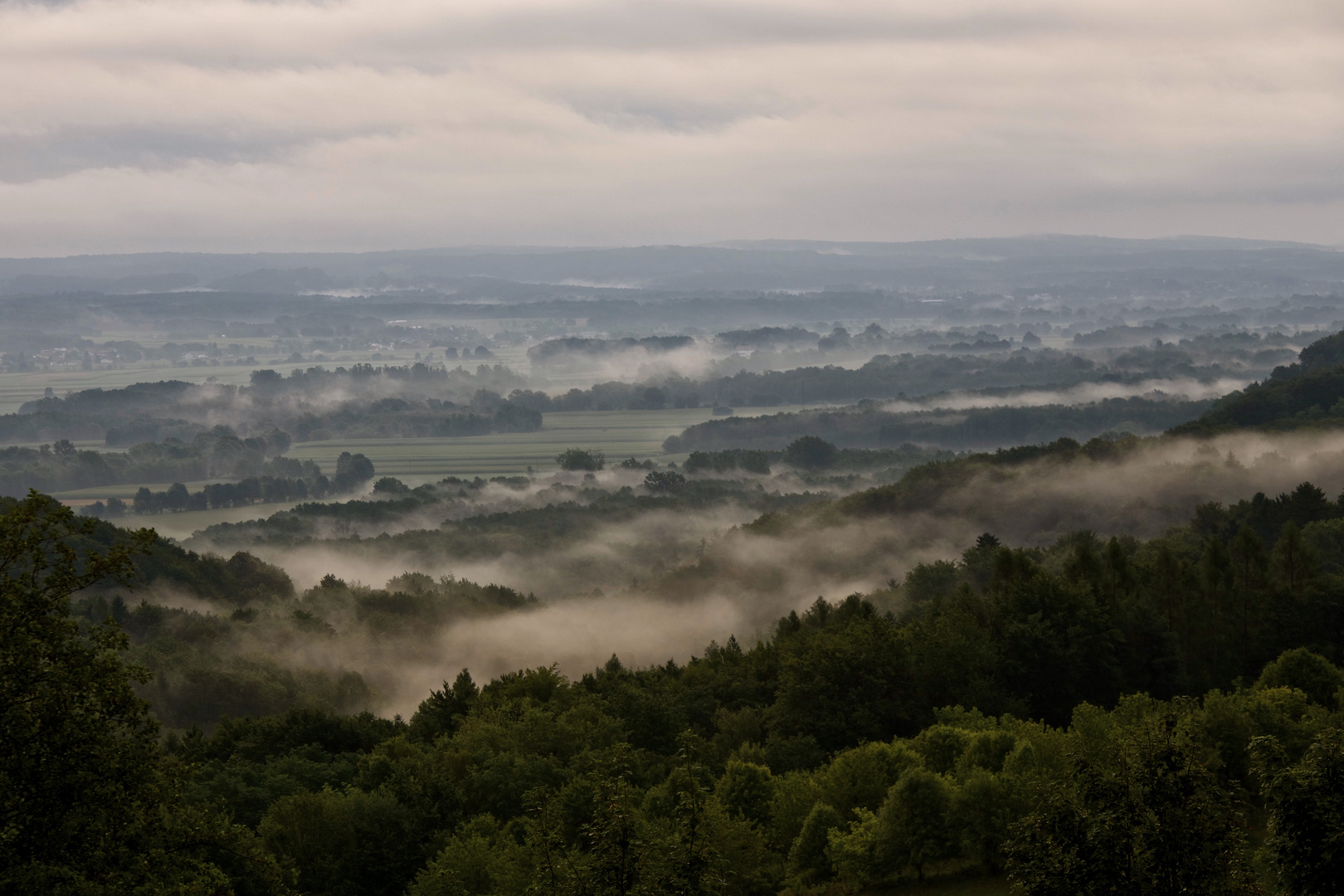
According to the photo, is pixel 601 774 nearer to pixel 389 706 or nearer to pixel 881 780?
pixel 881 780

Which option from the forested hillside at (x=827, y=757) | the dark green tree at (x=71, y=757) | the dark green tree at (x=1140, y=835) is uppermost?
the dark green tree at (x=71, y=757)

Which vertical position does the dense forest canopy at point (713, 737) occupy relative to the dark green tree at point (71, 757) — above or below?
below

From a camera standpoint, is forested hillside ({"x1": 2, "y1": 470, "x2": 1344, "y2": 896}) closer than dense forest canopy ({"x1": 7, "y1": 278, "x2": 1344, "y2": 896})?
No

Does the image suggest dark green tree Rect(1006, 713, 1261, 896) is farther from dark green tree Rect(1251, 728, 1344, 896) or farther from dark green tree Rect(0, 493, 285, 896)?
dark green tree Rect(0, 493, 285, 896)

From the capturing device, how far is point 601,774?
82.6ft

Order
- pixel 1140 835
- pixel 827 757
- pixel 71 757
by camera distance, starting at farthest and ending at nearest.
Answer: pixel 827 757 → pixel 1140 835 → pixel 71 757

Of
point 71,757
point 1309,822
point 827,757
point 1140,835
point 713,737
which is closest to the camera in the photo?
point 71,757

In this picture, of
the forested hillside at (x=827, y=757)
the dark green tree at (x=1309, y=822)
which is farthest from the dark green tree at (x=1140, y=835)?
the dark green tree at (x=1309, y=822)

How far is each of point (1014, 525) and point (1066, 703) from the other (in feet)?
420

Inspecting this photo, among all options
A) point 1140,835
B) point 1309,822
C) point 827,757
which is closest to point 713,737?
point 827,757

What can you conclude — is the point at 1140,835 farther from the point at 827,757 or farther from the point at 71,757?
the point at 827,757

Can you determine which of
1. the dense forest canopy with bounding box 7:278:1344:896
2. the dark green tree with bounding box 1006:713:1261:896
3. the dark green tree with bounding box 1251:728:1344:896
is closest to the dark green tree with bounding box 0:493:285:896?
the dense forest canopy with bounding box 7:278:1344:896

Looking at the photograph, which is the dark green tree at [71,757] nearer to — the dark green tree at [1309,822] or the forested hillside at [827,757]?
the forested hillside at [827,757]

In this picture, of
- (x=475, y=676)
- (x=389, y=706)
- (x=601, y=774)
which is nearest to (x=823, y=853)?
(x=601, y=774)
